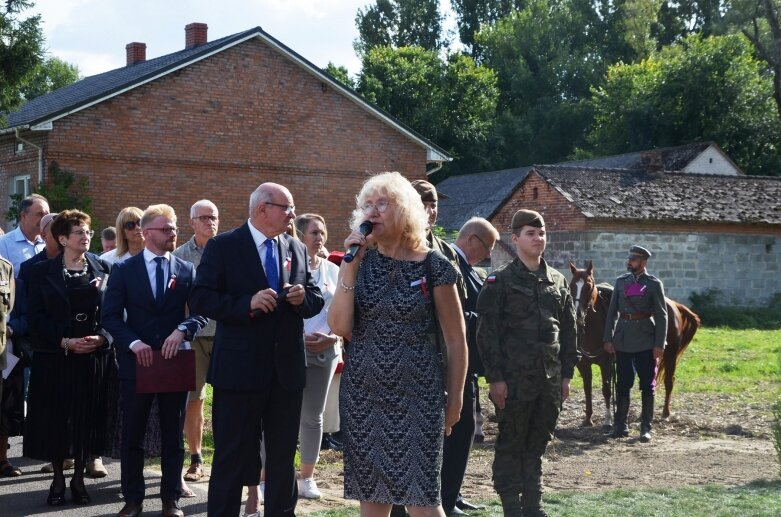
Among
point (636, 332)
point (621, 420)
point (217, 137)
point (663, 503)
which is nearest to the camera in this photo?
point (663, 503)

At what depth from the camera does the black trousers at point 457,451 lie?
6.93m

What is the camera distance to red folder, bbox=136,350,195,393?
692 cm

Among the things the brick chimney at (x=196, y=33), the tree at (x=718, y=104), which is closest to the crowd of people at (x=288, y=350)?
the brick chimney at (x=196, y=33)

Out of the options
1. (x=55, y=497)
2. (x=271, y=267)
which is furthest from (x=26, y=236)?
(x=271, y=267)

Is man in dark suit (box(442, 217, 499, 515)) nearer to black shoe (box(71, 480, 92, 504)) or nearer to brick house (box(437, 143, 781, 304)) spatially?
black shoe (box(71, 480, 92, 504))

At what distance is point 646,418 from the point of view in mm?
12008

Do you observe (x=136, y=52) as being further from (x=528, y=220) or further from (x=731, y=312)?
(x=528, y=220)

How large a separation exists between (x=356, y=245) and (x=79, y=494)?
A: 378 centimetres

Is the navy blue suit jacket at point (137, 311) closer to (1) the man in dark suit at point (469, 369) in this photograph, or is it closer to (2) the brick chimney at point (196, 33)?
(1) the man in dark suit at point (469, 369)

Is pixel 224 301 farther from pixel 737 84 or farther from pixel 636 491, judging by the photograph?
pixel 737 84

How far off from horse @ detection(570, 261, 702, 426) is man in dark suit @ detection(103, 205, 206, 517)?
6587mm

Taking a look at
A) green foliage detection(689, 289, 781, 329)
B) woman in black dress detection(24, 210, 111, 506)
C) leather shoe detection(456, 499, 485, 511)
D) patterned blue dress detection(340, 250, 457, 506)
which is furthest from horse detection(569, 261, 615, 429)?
green foliage detection(689, 289, 781, 329)

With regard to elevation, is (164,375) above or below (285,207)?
below

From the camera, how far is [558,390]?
705 centimetres
